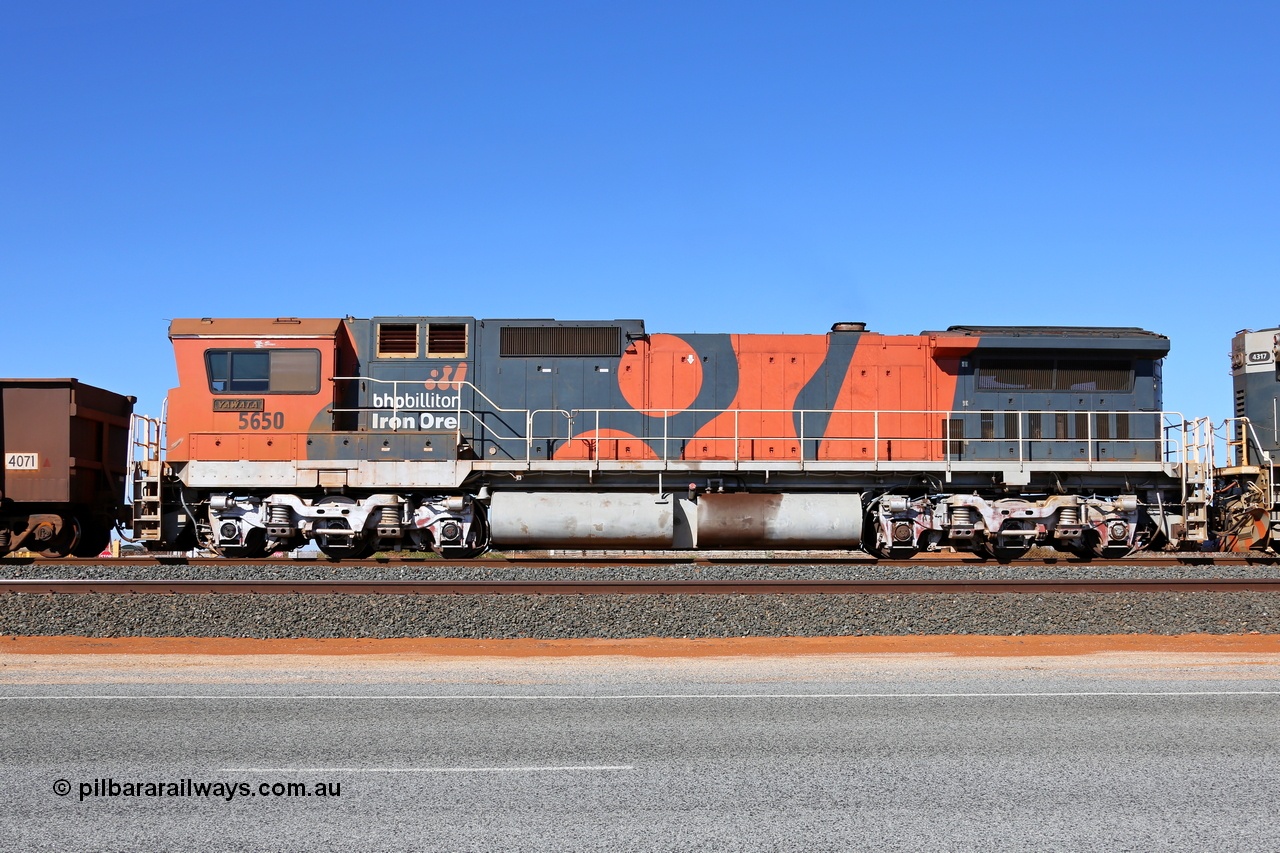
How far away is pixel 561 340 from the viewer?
54.1 ft

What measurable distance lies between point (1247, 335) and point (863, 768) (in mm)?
17308

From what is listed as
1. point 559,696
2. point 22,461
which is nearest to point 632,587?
point 559,696

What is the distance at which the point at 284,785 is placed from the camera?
4.76m

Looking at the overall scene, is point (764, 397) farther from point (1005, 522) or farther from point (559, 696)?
point (559, 696)

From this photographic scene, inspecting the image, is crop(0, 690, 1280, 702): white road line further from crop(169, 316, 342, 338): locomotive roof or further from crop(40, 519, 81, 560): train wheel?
crop(40, 519, 81, 560): train wheel

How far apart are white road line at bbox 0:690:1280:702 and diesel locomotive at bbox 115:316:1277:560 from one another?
8504 mm

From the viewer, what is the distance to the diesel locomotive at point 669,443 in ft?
51.1

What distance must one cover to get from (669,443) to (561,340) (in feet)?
8.21

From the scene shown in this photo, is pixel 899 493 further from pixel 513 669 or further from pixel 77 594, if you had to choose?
pixel 77 594

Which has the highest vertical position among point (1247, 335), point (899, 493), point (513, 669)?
point (1247, 335)

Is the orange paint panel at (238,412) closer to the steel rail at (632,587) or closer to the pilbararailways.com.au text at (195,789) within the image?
the steel rail at (632,587)

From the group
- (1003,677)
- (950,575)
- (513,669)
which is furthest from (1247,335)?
(513,669)

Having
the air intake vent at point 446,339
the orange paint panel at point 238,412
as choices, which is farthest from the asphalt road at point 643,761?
the air intake vent at point 446,339

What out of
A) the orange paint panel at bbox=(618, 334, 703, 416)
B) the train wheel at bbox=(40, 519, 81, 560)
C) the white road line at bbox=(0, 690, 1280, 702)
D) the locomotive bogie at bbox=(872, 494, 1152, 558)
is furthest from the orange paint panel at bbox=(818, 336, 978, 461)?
the train wheel at bbox=(40, 519, 81, 560)
